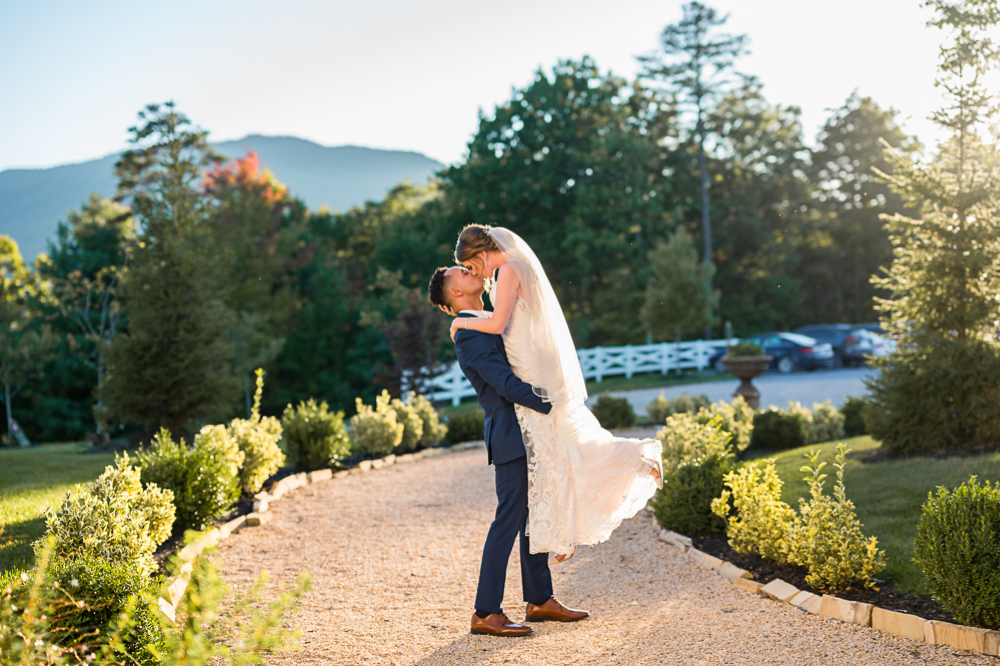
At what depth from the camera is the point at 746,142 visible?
33031mm

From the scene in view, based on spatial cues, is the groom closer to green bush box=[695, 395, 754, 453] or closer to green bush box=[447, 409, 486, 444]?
green bush box=[695, 395, 754, 453]

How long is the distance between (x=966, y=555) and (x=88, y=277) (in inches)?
843

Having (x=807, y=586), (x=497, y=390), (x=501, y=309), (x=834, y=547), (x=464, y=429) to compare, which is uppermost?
(x=501, y=309)

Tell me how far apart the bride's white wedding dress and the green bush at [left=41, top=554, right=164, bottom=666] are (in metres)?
1.68

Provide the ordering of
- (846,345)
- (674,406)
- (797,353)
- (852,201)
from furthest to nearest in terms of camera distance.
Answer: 1. (852,201)
2. (846,345)
3. (797,353)
4. (674,406)

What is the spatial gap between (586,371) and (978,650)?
1882 centimetres

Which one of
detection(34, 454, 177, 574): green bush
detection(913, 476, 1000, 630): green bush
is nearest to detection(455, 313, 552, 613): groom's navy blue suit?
detection(34, 454, 177, 574): green bush

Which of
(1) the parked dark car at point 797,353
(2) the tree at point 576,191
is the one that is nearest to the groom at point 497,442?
(1) the parked dark car at point 797,353

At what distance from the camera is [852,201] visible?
35969mm

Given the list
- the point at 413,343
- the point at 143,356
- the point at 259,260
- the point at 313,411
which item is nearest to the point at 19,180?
the point at 259,260

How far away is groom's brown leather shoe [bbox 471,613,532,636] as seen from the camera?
3.42 metres

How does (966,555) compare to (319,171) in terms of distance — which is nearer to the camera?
(966,555)

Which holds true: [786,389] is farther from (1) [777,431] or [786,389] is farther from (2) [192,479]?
(2) [192,479]

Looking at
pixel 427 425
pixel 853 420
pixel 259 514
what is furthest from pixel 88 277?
pixel 853 420
